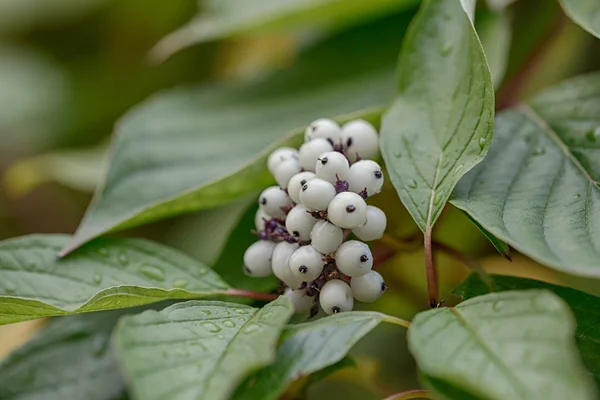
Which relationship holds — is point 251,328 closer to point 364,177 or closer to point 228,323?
point 228,323

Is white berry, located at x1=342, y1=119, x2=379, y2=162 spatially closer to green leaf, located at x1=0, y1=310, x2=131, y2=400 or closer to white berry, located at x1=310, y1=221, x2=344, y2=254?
white berry, located at x1=310, y1=221, x2=344, y2=254

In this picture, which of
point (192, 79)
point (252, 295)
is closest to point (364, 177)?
point (252, 295)

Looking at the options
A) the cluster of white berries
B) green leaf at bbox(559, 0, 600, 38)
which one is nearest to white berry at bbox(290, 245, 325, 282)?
the cluster of white berries

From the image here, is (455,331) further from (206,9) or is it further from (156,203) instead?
(206,9)

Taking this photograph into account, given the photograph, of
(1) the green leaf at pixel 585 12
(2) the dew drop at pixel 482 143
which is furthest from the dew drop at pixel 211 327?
(1) the green leaf at pixel 585 12

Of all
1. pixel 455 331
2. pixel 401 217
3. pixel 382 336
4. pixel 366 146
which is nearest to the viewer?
pixel 455 331

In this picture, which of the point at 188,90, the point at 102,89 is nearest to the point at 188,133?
the point at 188,90
